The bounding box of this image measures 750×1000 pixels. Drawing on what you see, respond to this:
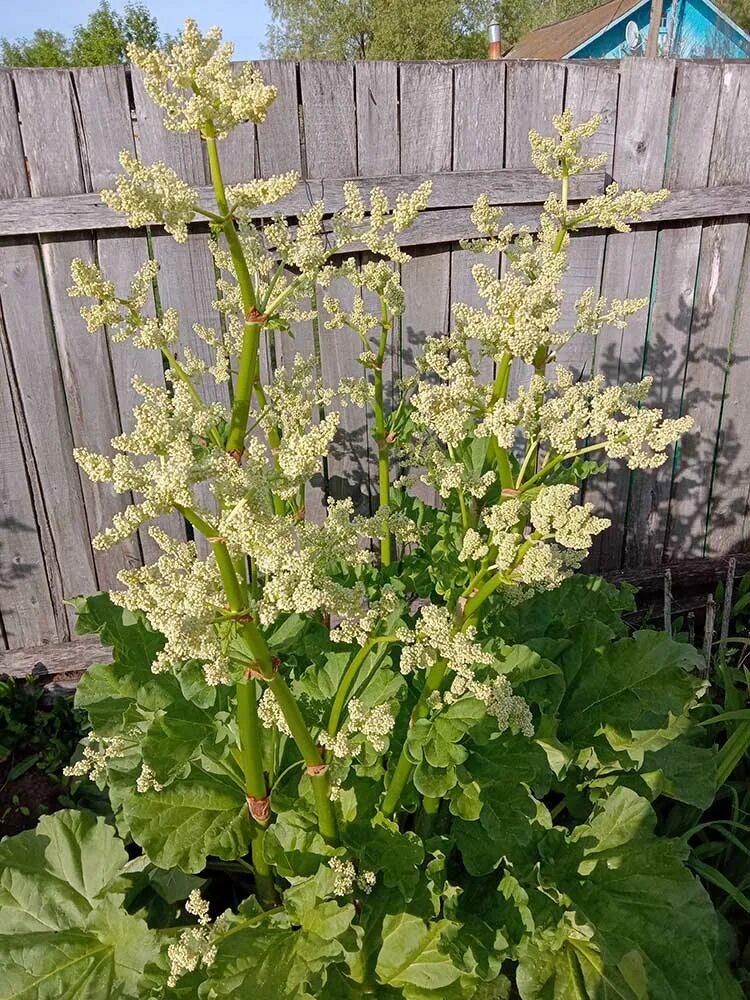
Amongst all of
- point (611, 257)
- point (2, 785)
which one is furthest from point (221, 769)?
point (611, 257)

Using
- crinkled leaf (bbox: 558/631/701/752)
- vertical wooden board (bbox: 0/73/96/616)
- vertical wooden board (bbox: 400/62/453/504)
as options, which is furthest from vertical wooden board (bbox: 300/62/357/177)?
crinkled leaf (bbox: 558/631/701/752)

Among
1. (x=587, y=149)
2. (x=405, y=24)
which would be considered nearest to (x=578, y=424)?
(x=587, y=149)

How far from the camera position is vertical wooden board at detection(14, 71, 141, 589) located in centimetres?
293

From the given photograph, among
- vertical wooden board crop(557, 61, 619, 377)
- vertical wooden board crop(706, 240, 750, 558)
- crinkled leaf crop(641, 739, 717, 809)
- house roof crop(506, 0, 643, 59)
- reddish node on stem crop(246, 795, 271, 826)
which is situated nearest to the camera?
reddish node on stem crop(246, 795, 271, 826)

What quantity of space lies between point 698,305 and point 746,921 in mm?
2678

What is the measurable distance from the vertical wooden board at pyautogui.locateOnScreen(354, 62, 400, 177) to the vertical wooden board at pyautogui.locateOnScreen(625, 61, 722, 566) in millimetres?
1278

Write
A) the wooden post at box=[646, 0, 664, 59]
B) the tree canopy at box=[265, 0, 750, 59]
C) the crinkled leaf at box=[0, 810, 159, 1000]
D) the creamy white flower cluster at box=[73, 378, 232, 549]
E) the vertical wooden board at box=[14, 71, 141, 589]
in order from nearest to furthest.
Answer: the creamy white flower cluster at box=[73, 378, 232, 549] → the crinkled leaf at box=[0, 810, 159, 1000] → the vertical wooden board at box=[14, 71, 141, 589] → the wooden post at box=[646, 0, 664, 59] → the tree canopy at box=[265, 0, 750, 59]

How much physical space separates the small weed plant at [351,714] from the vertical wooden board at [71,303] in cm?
113

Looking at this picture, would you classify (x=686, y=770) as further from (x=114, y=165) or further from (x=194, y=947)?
(x=114, y=165)

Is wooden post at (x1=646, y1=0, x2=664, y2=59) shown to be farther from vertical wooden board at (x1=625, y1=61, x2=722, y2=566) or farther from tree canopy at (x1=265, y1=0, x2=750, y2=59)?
tree canopy at (x1=265, y1=0, x2=750, y2=59)

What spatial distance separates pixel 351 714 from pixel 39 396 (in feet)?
7.93

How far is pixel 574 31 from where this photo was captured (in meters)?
23.9

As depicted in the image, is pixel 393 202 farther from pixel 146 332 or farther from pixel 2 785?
pixel 2 785

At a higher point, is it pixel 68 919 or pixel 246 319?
pixel 246 319
